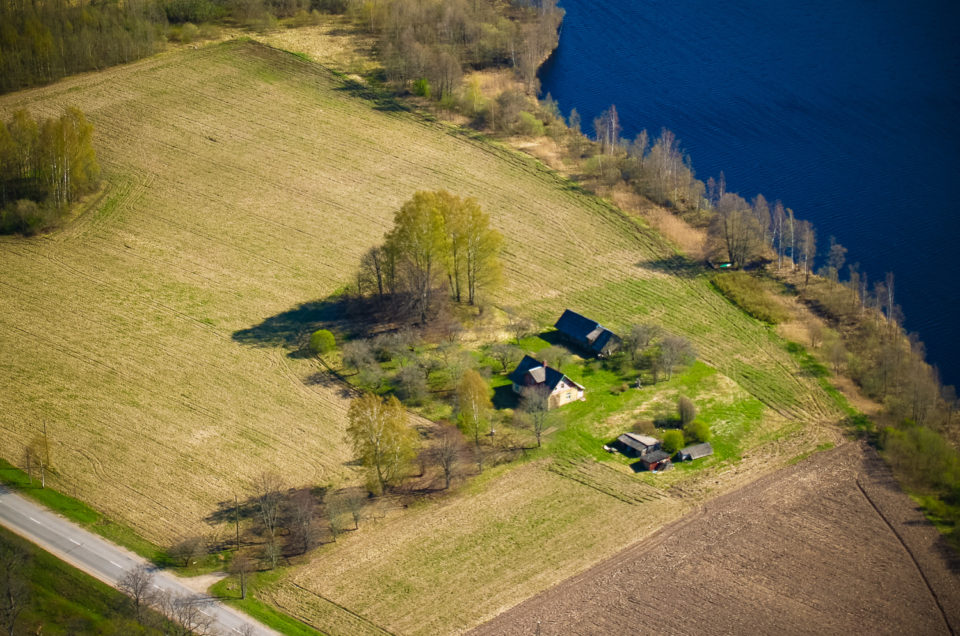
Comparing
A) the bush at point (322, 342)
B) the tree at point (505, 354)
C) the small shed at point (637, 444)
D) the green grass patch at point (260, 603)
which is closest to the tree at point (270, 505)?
the green grass patch at point (260, 603)

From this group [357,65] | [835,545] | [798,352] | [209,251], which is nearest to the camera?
[835,545]

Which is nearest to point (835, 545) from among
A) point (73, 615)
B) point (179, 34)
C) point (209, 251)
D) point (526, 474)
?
point (526, 474)

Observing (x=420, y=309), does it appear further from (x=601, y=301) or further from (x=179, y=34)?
(x=179, y=34)

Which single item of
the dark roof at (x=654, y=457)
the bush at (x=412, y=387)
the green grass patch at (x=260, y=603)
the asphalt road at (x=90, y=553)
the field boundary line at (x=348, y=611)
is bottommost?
the asphalt road at (x=90, y=553)

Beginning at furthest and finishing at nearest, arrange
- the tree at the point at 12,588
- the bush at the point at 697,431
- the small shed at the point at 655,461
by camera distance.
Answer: the bush at the point at 697,431 < the small shed at the point at 655,461 < the tree at the point at 12,588

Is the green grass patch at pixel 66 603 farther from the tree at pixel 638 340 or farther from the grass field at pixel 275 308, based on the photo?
the tree at pixel 638 340

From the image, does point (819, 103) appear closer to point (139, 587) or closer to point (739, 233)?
point (739, 233)
